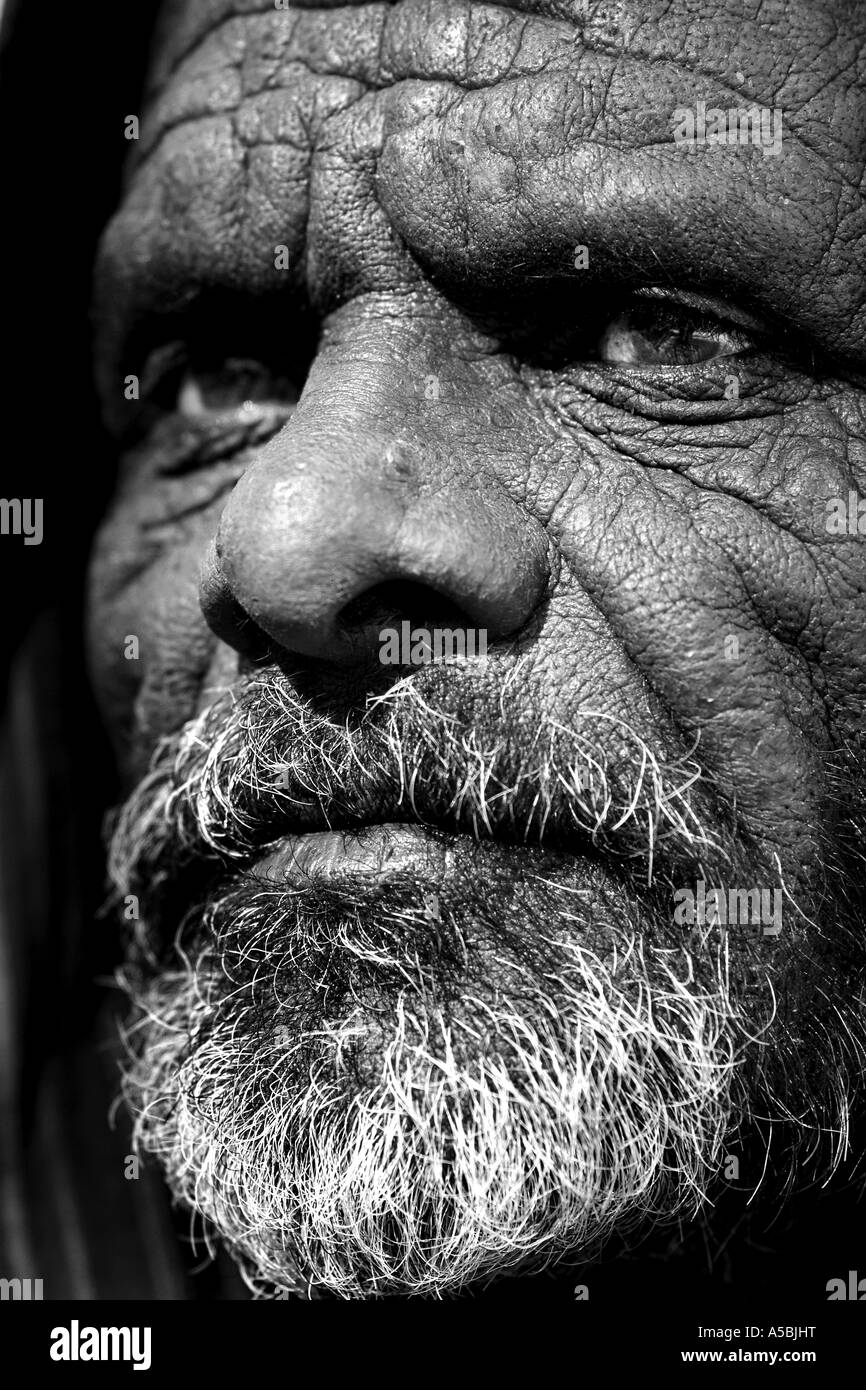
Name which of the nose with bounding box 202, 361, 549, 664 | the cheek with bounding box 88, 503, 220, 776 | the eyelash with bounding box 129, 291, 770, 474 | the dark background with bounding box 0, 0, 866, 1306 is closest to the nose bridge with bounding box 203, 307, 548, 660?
the nose with bounding box 202, 361, 549, 664

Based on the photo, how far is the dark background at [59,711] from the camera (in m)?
1.73

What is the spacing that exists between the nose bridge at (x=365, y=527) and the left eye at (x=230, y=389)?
0.36 meters

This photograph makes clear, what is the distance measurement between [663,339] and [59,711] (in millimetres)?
1219

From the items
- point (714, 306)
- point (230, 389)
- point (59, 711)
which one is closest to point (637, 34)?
point (714, 306)

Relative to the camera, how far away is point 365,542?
102cm

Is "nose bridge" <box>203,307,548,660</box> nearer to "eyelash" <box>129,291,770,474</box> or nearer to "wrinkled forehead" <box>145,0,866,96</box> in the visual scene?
"eyelash" <box>129,291,770,474</box>

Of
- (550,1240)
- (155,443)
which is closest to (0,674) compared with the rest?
(155,443)

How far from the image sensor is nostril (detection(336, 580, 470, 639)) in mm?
1064

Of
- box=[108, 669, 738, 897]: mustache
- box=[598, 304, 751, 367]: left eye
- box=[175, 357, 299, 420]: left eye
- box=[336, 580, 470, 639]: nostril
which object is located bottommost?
box=[108, 669, 738, 897]: mustache

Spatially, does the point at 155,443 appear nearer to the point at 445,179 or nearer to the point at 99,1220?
the point at 445,179

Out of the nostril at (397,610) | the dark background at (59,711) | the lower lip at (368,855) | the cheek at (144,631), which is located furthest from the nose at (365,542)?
the dark background at (59,711)

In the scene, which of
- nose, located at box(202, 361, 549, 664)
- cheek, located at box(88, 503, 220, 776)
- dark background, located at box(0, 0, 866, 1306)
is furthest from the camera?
dark background, located at box(0, 0, 866, 1306)

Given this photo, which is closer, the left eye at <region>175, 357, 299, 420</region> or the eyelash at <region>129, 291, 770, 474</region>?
the eyelash at <region>129, 291, 770, 474</region>

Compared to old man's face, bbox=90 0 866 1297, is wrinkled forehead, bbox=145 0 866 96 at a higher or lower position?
higher
